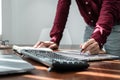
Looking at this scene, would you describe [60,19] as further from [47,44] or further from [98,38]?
[98,38]

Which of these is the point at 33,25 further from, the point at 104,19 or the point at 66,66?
the point at 66,66

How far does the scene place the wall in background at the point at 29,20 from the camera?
3.74m

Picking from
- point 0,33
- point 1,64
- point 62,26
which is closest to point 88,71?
point 1,64

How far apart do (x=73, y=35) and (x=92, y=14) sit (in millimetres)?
2360

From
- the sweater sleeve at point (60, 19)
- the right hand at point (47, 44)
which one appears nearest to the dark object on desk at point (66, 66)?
the right hand at point (47, 44)

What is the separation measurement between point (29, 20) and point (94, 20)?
2.36m

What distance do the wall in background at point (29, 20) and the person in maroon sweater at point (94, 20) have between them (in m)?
2.20

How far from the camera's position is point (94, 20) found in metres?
1.60

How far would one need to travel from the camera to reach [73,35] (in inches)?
154

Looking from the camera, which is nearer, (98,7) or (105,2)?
(105,2)

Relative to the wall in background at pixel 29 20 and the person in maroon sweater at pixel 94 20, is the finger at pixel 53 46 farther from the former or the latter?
the wall in background at pixel 29 20

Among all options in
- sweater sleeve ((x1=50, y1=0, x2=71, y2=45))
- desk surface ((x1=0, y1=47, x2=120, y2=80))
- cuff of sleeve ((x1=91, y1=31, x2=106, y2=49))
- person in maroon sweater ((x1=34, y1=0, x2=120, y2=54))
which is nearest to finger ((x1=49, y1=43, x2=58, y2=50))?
person in maroon sweater ((x1=34, y1=0, x2=120, y2=54))

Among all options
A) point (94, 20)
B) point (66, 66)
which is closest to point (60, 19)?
point (94, 20)

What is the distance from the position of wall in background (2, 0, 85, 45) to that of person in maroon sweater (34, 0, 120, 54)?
7.22 feet
